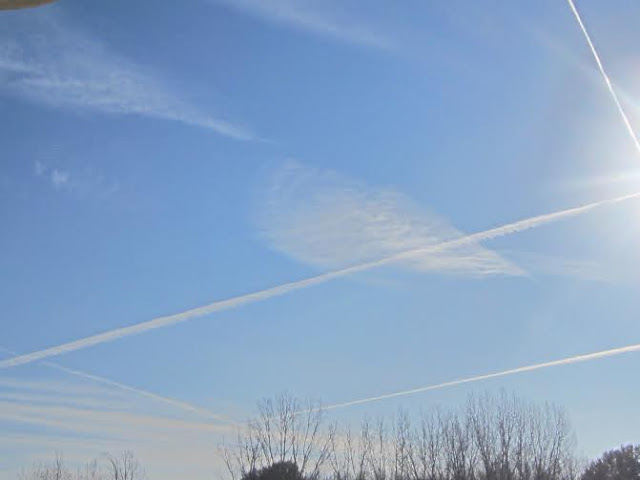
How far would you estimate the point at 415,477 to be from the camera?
32969mm

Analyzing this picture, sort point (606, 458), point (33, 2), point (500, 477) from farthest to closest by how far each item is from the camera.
Answer: point (606, 458) → point (500, 477) → point (33, 2)

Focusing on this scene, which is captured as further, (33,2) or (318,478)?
(318,478)

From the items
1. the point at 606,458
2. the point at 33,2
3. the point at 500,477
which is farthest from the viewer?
the point at 606,458

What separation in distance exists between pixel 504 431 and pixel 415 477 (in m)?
4.43

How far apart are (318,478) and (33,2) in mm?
31865

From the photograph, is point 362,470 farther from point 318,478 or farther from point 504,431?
point 504,431

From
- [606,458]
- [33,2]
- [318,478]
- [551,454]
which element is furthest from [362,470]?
[33,2]

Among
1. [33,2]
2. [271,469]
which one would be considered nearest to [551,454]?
[271,469]

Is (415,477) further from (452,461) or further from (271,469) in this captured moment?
(271,469)

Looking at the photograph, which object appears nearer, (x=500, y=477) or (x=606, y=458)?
(x=500, y=477)

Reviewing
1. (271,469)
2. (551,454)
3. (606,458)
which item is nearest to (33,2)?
(271,469)

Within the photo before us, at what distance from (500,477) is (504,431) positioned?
2128 millimetres

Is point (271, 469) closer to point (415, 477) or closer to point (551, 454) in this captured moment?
point (415, 477)

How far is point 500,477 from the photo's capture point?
105 ft
